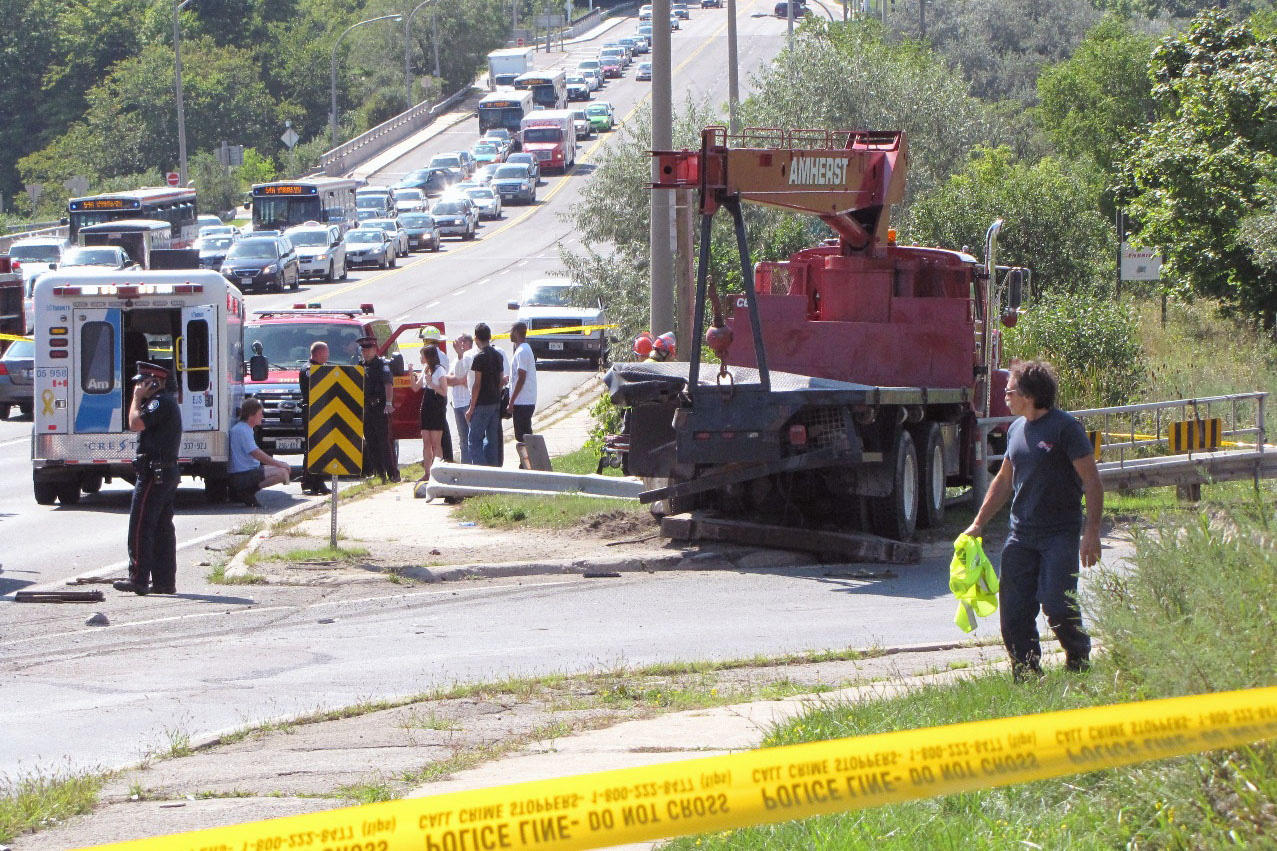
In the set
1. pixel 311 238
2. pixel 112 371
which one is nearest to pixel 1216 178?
pixel 112 371

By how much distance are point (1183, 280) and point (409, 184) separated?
165 ft

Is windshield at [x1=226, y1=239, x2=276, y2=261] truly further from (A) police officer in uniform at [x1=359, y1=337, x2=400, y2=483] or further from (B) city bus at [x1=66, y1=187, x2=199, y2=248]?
(A) police officer in uniform at [x1=359, y1=337, x2=400, y2=483]

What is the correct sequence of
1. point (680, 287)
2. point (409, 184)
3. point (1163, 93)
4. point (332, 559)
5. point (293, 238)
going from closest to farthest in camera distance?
point (332, 559) < point (680, 287) < point (1163, 93) < point (293, 238) < point (409, 184)

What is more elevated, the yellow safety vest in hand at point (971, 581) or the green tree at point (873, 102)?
the green tree at point (873, 102)

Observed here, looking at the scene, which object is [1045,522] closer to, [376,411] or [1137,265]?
[376,411]

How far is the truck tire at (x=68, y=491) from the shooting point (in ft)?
59.1

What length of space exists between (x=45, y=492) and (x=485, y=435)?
5087 millimetres

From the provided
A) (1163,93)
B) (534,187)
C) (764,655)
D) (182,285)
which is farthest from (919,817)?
(534,187)

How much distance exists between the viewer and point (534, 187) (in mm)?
75062

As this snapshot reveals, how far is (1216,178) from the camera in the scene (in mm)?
28328

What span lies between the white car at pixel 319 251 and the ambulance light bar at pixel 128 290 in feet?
109

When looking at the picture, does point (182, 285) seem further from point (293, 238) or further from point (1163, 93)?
point (293, 238)

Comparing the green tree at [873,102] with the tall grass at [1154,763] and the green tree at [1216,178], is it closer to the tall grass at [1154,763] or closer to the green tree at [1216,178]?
the green tree at [1216,178]

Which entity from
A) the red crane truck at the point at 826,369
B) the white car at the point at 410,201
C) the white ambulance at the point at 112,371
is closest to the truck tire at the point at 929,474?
the red crane truck at the point at 826,369
